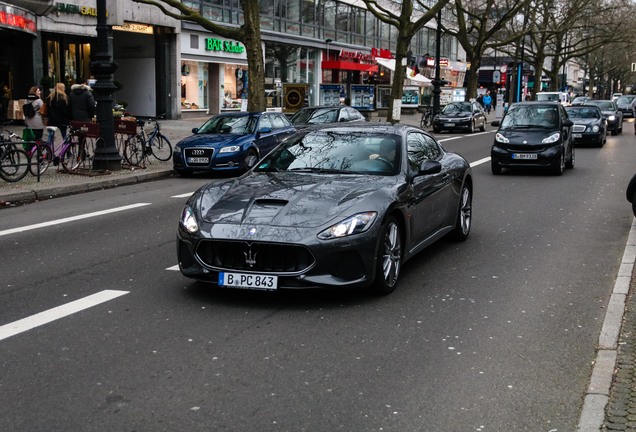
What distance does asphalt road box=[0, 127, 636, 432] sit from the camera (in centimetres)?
437

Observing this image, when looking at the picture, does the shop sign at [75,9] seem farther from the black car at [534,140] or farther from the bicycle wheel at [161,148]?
the black car at [534,140]

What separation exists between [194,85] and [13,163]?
84.1 feet

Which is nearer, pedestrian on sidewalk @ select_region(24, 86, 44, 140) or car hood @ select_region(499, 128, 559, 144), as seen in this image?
pedestrian on sidewalk @ select_region(24, 86, 44, 140)

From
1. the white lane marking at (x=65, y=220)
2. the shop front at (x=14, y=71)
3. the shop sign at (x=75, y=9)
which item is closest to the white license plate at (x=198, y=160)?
the white lane marking at (x=65, y=220)

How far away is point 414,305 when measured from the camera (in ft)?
21.9

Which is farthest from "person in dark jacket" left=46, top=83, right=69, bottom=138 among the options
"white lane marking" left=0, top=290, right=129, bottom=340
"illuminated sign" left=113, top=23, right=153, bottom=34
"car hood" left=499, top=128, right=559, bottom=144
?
"illuminated sign" left=113, top=23, right=153, bottom=34

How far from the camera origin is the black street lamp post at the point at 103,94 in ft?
54.9

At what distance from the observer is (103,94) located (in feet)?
55.6

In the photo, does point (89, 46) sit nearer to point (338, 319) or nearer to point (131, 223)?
point (131, 223)

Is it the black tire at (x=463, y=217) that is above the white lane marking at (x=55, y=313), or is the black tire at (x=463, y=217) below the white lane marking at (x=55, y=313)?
above

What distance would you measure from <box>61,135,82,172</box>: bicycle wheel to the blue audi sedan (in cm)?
211

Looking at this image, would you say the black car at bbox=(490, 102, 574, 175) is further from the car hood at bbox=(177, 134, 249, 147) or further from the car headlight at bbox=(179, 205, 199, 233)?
the car headlight at bbox=(179, 205, 199, 233)

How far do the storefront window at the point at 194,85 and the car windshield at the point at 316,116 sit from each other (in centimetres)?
1613

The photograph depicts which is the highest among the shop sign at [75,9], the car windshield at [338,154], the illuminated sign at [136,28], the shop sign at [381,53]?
the shop sign at [381,53]
